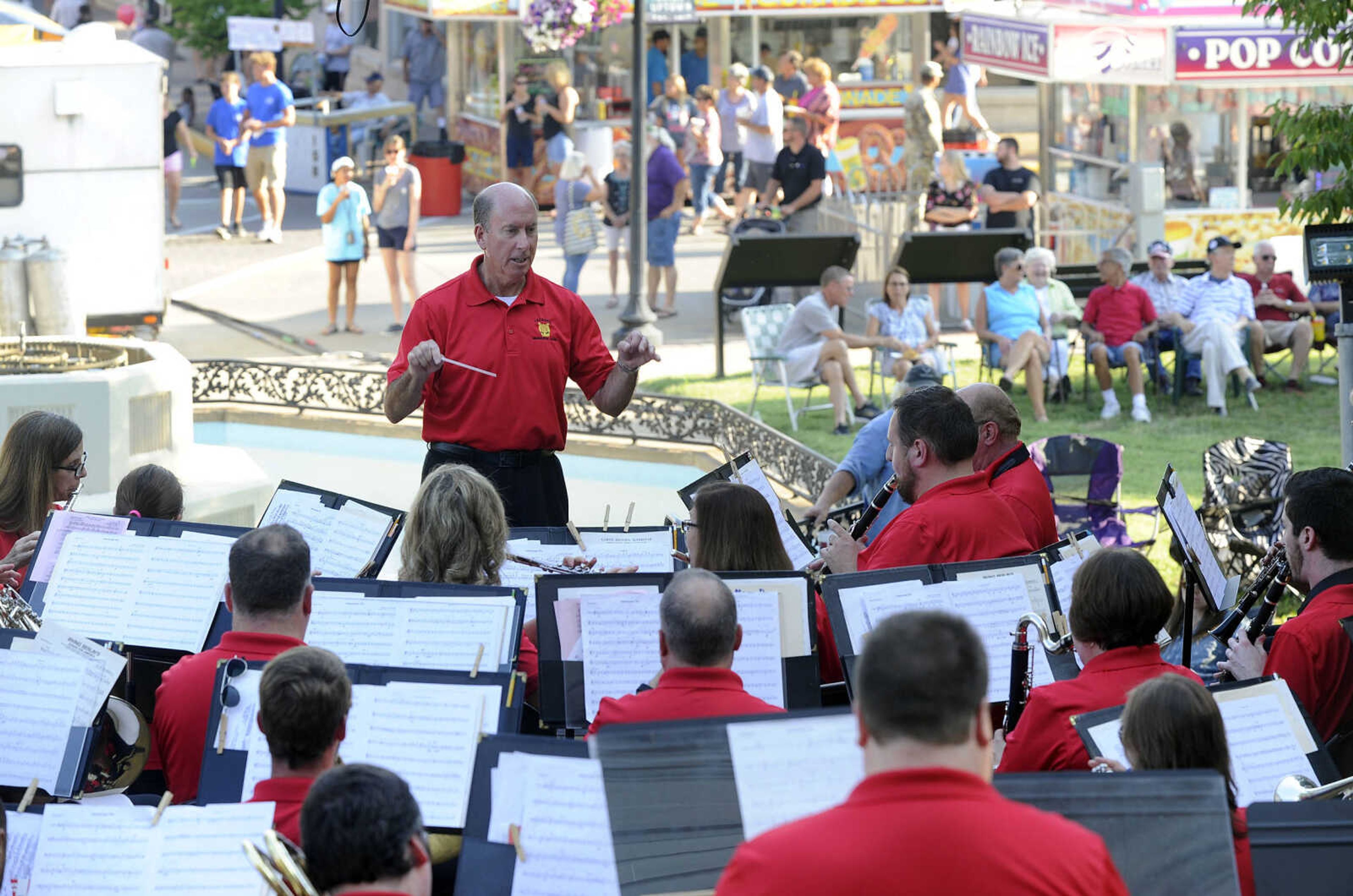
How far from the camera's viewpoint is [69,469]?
631cm

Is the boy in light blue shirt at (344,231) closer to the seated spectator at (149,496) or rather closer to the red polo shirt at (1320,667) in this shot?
the seated spectator at (149,496)

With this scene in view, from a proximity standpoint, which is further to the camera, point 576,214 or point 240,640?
point 576,214

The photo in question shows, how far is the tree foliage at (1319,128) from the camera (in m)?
7.21

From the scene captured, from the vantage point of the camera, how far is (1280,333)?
14.3 metres

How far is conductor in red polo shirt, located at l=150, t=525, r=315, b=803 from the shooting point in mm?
4539

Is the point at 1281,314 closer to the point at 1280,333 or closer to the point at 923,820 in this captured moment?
the point at 1280,333

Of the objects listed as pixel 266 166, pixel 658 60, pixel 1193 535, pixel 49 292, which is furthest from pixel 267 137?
pixel 1193 535

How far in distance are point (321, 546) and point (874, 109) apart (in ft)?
63.2

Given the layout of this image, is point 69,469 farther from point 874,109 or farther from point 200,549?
point 874,109

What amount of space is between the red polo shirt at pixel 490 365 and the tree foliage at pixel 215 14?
2454cm

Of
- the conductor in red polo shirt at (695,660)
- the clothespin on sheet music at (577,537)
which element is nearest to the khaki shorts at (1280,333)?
the clothespin on sheet music at (577,537)

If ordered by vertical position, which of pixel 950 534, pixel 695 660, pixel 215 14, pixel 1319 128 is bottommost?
pixel 695 660

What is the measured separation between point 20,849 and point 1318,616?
351 centimetres

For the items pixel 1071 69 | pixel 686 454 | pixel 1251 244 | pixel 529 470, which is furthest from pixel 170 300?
pixel 529 470
